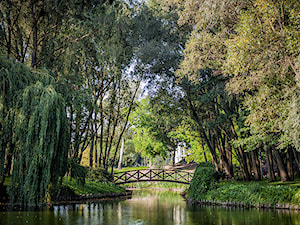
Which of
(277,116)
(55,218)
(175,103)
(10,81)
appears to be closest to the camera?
(55,218)

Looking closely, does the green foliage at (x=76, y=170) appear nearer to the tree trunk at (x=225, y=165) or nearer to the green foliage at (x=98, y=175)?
the green foliage at (x=98, y=175)

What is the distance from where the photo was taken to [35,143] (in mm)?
9945

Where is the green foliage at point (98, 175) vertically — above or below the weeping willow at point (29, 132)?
below

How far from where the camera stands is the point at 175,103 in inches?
744

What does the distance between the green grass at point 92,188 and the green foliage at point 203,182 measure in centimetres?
553

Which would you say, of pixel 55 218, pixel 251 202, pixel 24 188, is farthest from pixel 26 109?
pixel 251 202

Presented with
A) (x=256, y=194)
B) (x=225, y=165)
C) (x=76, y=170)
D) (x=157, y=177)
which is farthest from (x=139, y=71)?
(x=157, y=177)

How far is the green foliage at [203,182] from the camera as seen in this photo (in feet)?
52.1

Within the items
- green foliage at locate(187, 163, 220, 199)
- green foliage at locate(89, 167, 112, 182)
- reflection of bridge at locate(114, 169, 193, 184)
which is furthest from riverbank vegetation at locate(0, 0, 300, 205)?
reflection of bridge at locate(114, 169, 193, 184)

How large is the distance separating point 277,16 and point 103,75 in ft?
42.0

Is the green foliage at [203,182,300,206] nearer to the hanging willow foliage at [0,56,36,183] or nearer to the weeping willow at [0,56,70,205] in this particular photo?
the weeping willow at [0,56,70,205]

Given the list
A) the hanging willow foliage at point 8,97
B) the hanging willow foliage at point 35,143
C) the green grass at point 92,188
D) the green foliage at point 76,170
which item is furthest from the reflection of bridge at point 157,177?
the hanging willow foliage at point 8,97

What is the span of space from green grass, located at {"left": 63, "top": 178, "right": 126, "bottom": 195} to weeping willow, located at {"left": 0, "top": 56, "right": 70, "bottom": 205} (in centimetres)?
499

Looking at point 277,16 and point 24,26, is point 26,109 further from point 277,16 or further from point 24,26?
point 277,16
